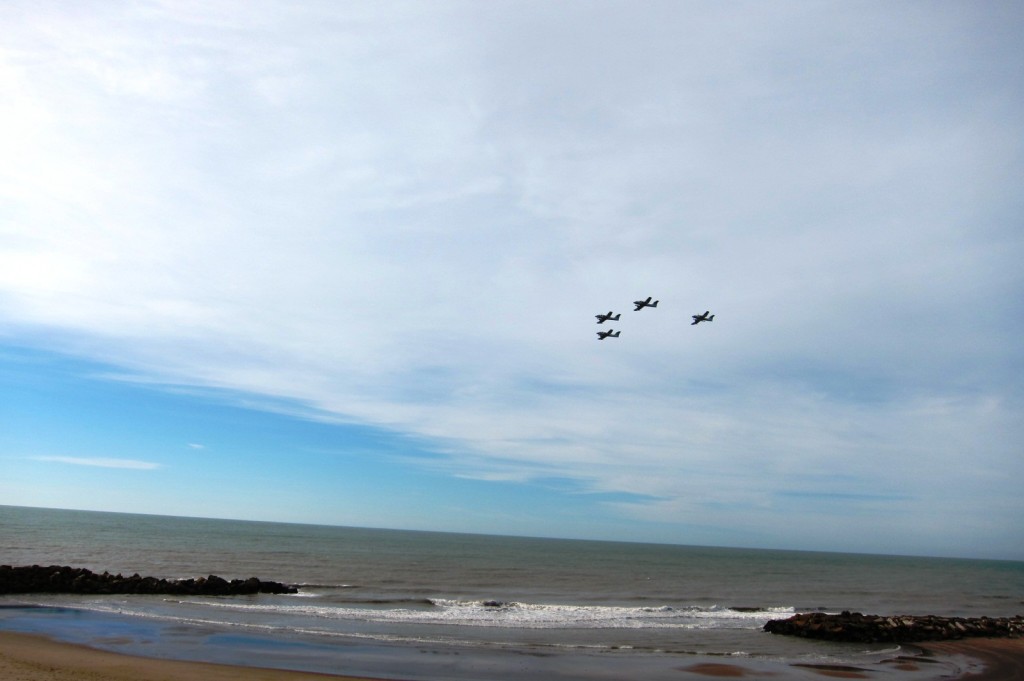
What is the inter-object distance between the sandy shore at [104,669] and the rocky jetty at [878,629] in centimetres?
2125

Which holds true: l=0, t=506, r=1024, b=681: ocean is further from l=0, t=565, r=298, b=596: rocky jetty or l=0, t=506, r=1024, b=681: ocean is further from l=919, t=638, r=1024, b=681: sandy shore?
l=919, t=638, r=1024, b=681: sandy shore

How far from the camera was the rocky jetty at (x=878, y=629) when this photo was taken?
2925 centimetres

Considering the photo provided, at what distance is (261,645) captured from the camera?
74.9 feet

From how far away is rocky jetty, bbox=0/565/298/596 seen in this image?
3372 centimetres

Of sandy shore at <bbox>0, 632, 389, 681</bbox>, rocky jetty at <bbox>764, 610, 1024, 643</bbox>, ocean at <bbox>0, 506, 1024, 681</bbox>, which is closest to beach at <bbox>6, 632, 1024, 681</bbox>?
sandy shore at <bbox>0, 632, 389, 681</bbox>

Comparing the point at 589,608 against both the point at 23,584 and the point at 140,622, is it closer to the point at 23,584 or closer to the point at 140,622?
the point at 140,622

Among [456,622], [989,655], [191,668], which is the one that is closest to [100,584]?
[456,622]

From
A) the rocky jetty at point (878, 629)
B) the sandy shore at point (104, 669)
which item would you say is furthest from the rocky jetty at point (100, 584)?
the rocky jetty at point (878, 629)

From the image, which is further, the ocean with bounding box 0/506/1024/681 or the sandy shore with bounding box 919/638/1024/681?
the sandy shore with bounding box 919/638/1024/681

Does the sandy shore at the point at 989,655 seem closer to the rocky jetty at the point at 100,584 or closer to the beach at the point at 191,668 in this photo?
the beach at the point at 191,668

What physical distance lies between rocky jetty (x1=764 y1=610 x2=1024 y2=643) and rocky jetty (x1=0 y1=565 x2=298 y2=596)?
27.3 metres

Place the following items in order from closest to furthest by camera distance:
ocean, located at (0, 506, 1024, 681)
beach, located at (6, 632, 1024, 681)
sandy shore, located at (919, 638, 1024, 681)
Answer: beach, located at (6, 632, 1024, 681)
ocean, located at (0, 506, 1024, 681)
sandy shore, located at (919, 638, 1024, 681)

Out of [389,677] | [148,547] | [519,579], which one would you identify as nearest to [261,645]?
[389,677]

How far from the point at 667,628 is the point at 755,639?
3998mm
